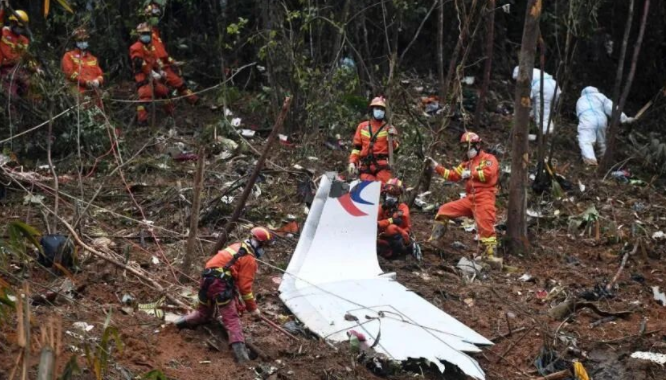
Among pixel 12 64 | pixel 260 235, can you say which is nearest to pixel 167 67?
pixel 12 64

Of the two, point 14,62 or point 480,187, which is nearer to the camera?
point 480,187

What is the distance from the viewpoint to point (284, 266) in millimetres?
8938

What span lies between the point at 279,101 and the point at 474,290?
190 inches

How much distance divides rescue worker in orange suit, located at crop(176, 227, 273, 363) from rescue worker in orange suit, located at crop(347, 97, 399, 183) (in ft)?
11.4

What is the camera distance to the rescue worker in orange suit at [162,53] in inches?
501

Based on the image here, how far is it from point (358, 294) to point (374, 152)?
2570 millimetres

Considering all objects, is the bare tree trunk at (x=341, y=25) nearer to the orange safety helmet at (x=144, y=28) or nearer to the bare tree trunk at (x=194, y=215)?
the orange safety helmet at (x=144, y=28)

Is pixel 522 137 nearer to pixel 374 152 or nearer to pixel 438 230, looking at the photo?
pixel 438 230

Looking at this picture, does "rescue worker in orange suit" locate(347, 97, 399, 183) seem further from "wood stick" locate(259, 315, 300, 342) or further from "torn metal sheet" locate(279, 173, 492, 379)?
"wood stick" locate(259, 315, 300, 342)

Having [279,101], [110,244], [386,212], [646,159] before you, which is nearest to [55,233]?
[110,244]

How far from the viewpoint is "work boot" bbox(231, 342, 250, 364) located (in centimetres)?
681

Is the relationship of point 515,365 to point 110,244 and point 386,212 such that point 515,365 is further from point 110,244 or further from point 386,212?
point 110,244

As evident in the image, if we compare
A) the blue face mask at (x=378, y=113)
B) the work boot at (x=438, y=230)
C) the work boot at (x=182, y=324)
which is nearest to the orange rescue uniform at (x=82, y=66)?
the blue face mask at (x=378, y=113)

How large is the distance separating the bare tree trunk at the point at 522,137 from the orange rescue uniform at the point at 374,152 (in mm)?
1353
